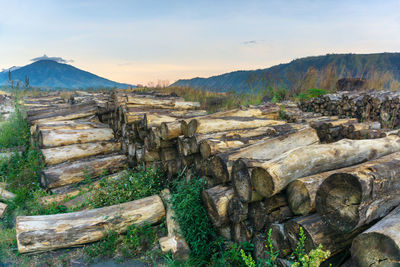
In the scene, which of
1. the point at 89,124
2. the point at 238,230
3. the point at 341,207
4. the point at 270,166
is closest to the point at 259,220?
the point at 238,230

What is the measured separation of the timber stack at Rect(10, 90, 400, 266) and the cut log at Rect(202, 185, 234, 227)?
0.01 meters

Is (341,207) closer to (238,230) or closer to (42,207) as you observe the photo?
(238,230)

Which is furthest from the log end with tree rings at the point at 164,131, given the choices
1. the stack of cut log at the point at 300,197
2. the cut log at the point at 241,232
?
the cut log at the point at 241,232

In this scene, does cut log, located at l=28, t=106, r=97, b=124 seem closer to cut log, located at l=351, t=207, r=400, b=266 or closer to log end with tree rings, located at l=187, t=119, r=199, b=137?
log end with tree rings, located at l=187, t=119, r=199, b=137

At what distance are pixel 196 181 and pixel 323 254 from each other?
2.05 meters

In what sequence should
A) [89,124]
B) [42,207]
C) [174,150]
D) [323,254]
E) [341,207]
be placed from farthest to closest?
[89,124], [174,150], [42,207], [341,207], [323,254]

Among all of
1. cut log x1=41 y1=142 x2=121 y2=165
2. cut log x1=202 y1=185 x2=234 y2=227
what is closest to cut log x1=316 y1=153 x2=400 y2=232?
cut log x1=202 y1=185 x2=234 y2=227

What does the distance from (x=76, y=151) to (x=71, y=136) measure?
53 cm

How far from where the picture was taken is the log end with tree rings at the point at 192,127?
388 cm

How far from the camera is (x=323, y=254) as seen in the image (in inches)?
60.0

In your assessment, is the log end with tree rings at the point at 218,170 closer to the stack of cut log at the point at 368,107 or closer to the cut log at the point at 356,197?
the cut log at the point at 356,197

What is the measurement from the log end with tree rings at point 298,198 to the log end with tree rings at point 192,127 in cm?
184

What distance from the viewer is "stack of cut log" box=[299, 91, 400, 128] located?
7.81 metres

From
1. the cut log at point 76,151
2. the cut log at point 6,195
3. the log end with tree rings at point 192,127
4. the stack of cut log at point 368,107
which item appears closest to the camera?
the log end with tree rings at point 192,127
